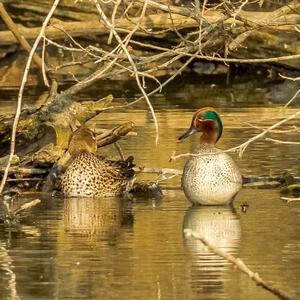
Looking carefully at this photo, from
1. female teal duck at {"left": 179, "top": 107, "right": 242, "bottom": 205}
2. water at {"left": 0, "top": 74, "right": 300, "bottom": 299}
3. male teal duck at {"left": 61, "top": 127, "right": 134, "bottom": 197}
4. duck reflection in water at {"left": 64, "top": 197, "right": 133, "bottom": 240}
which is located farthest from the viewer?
male teal duck at {"left": 61, "top": 127, "right": 134, "bottom": 197}

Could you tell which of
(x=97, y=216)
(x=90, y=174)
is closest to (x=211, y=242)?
(x=97, y=216)

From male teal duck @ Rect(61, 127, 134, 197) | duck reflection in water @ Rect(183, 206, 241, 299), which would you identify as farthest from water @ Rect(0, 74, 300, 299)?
male teal duck @ Rect(61, 127, 134, 197)

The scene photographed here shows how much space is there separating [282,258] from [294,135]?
6746 millimetres

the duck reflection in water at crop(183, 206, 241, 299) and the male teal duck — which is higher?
the male teal duck

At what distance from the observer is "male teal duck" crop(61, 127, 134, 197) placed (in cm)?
1127

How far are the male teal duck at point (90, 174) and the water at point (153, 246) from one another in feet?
0.68

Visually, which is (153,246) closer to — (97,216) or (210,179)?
(97,216)

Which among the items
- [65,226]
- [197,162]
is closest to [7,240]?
[65,226]

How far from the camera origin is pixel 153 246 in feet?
28.8

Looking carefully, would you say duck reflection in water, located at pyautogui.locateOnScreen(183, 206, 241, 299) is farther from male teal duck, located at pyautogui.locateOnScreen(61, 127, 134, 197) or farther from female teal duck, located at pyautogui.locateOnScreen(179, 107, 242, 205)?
male teal duck, located at pyautogui.locateOnScreen(61, 127, 134, 197)

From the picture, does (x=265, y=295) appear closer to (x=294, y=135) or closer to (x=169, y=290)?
(x=169, y=290)

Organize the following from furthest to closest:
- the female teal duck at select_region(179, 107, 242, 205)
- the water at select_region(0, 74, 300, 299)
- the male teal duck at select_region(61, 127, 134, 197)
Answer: the male teal duck at select_region(61, 127, 134, 197) → the female teal duck at select_region(179, 107, 242, 205) → the water at select_region(0, 74, 300, 299)

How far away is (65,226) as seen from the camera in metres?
9.70

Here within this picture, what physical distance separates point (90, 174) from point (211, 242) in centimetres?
476
